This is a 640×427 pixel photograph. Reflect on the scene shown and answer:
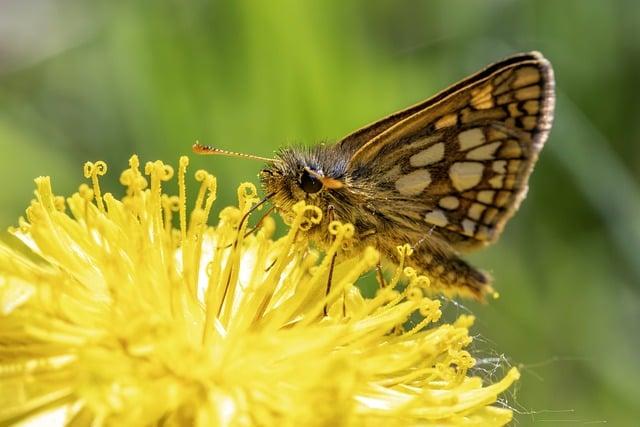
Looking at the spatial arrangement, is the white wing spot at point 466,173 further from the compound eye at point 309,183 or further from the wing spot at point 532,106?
the compound eye at point 309,183

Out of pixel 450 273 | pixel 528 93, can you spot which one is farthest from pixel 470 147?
pixel 450 273

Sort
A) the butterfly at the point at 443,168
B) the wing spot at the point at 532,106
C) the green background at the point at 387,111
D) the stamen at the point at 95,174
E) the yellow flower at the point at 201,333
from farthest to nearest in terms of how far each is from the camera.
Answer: the green background at the point at 387,111 → the wing spot at the point at 532,106 → the butterfly at the point at 443,168 → the stamen at the point at 95,174 → the yellow flower at the point at 201,333

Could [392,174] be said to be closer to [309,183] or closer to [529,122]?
[309,183]

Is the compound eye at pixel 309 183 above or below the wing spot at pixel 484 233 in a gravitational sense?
above

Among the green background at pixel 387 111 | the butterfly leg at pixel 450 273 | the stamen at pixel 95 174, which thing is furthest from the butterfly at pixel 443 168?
the green background at pixel 387 111

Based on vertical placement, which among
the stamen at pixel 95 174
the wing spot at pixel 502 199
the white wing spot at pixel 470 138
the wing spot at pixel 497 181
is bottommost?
the wing spot at pixel 502 199

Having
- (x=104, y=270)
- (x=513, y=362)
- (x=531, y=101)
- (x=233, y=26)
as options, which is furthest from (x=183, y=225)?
(x=233, y=26)

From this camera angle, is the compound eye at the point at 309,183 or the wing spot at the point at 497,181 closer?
the compound eye at the point at 309,183

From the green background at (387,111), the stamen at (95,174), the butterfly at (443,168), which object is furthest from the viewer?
the green background at (387,111)
